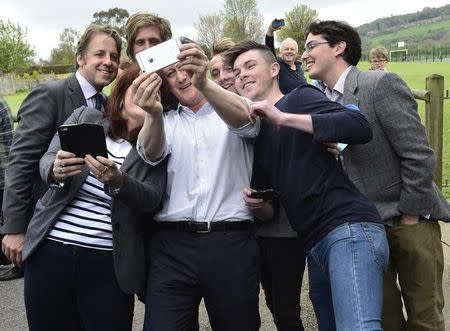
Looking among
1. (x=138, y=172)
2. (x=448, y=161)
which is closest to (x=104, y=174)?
(x=138, y=172)

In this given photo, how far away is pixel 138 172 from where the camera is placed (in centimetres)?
237

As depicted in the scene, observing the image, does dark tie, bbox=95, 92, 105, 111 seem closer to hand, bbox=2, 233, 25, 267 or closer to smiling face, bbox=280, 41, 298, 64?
hand, bbox=2, 233, 25, 267

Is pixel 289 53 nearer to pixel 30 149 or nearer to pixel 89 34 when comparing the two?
pixel 89 34

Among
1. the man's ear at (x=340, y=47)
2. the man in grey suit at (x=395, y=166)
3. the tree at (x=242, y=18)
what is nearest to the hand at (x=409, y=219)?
the man in grey suit at (x=395, y=166)

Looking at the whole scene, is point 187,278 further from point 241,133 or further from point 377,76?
point 377,76

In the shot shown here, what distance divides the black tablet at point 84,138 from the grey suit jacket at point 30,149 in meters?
0.61

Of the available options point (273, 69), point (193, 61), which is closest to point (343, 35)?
point (273, 69)

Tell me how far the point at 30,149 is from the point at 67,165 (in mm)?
612

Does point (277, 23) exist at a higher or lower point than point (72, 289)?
higher

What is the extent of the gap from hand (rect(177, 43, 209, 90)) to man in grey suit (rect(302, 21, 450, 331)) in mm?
957

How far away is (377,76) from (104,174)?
1.46 metres

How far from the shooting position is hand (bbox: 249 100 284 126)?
84.0 inches

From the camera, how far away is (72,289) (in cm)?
242

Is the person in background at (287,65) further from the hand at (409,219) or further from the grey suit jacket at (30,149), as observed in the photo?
the grey suit jacket at (30,149)
